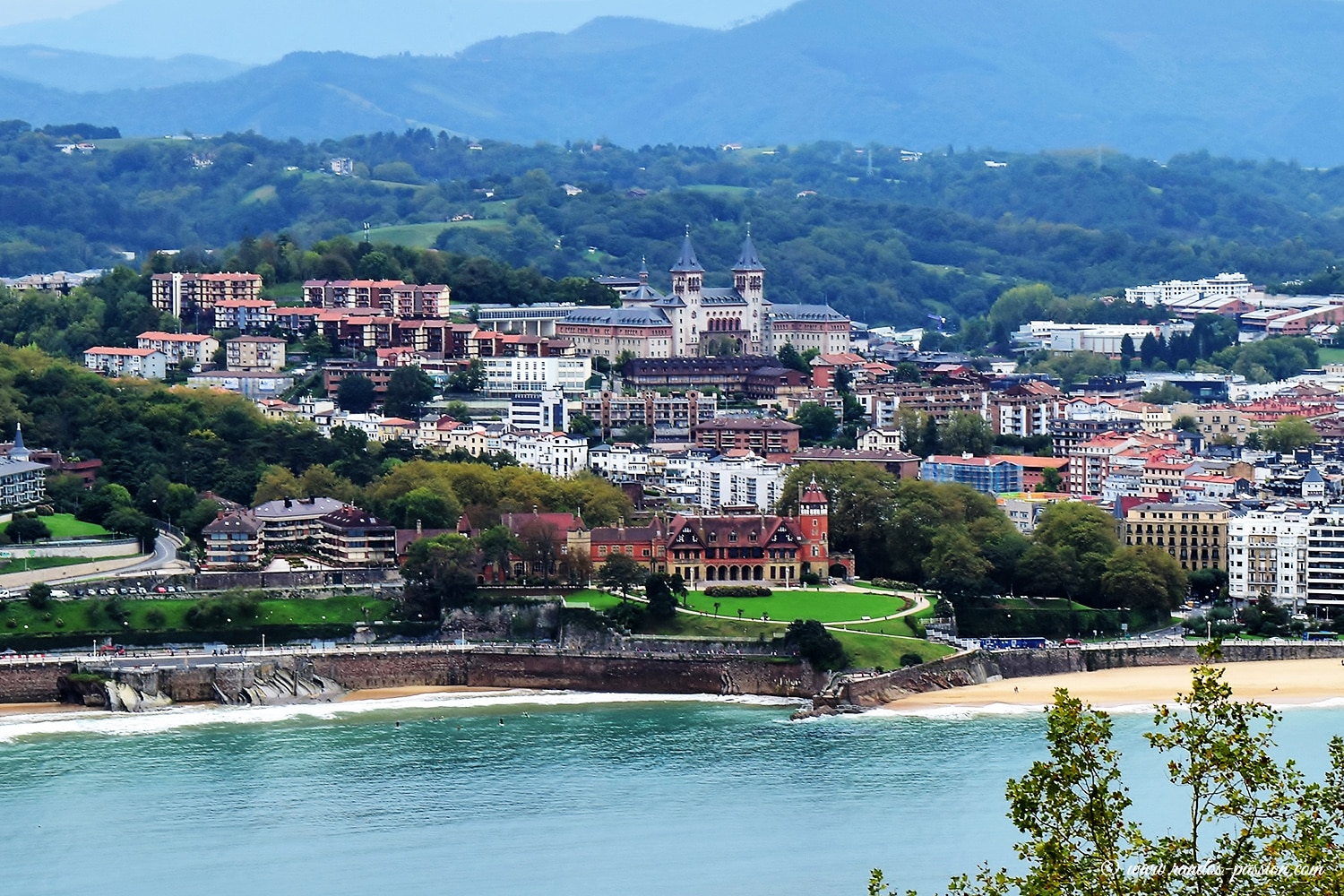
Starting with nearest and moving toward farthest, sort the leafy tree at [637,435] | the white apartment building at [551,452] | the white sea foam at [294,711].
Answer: the white sea foam at [294,711], the white apartment building at [551,452], the leafy tree at [637,435]

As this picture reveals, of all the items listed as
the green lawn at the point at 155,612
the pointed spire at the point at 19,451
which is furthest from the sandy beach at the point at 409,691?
the pointed spire at the point at 19,451

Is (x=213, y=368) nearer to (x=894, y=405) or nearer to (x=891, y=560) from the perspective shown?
(x=894, y=405)

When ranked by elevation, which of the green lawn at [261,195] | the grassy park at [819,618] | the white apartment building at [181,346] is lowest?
the grassy park at [819,618]

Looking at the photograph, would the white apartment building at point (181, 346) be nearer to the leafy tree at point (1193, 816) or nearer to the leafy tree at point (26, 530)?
the leafy tree at point (26, 530)

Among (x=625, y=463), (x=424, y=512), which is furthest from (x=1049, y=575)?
(x=625, y=463)

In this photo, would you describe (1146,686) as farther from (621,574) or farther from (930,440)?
(930,440)

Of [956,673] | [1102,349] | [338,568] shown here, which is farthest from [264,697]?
[1102,349]
